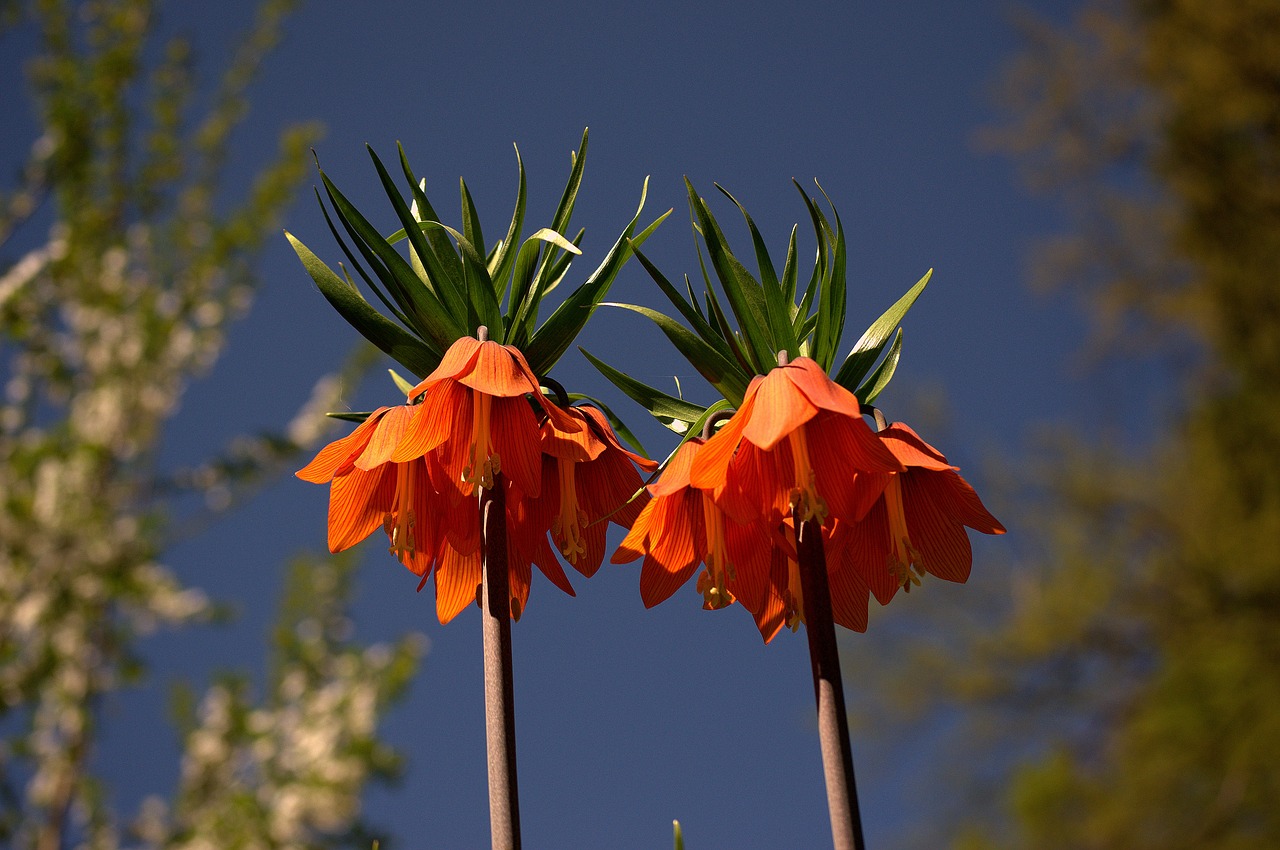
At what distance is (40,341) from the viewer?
152 inches

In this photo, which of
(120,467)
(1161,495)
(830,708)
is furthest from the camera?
(1161,495)

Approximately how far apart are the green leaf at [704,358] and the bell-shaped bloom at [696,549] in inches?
1.9

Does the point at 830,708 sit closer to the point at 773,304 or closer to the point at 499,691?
the point at 499,691

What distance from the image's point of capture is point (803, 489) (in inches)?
30.5

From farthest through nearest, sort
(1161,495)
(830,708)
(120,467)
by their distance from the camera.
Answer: (1161,495)
(120,467)
(830,708)

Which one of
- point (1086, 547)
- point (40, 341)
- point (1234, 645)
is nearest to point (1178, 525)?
point (1086, 547)

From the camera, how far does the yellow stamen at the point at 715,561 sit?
0.83m

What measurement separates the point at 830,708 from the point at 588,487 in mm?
346

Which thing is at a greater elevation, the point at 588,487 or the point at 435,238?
the point at 435,238

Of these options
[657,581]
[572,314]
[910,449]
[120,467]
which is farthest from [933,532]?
[120,467]

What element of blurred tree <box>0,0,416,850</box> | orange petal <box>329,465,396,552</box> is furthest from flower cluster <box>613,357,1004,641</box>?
blurred tree <box>0,0,416,850</box>

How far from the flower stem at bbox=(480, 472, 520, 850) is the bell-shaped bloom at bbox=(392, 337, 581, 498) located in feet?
0.15

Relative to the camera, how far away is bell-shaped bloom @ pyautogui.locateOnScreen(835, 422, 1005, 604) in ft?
2.79

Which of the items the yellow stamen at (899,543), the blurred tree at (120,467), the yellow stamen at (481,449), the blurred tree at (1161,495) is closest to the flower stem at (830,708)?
the yellow stamen at (899,543)
